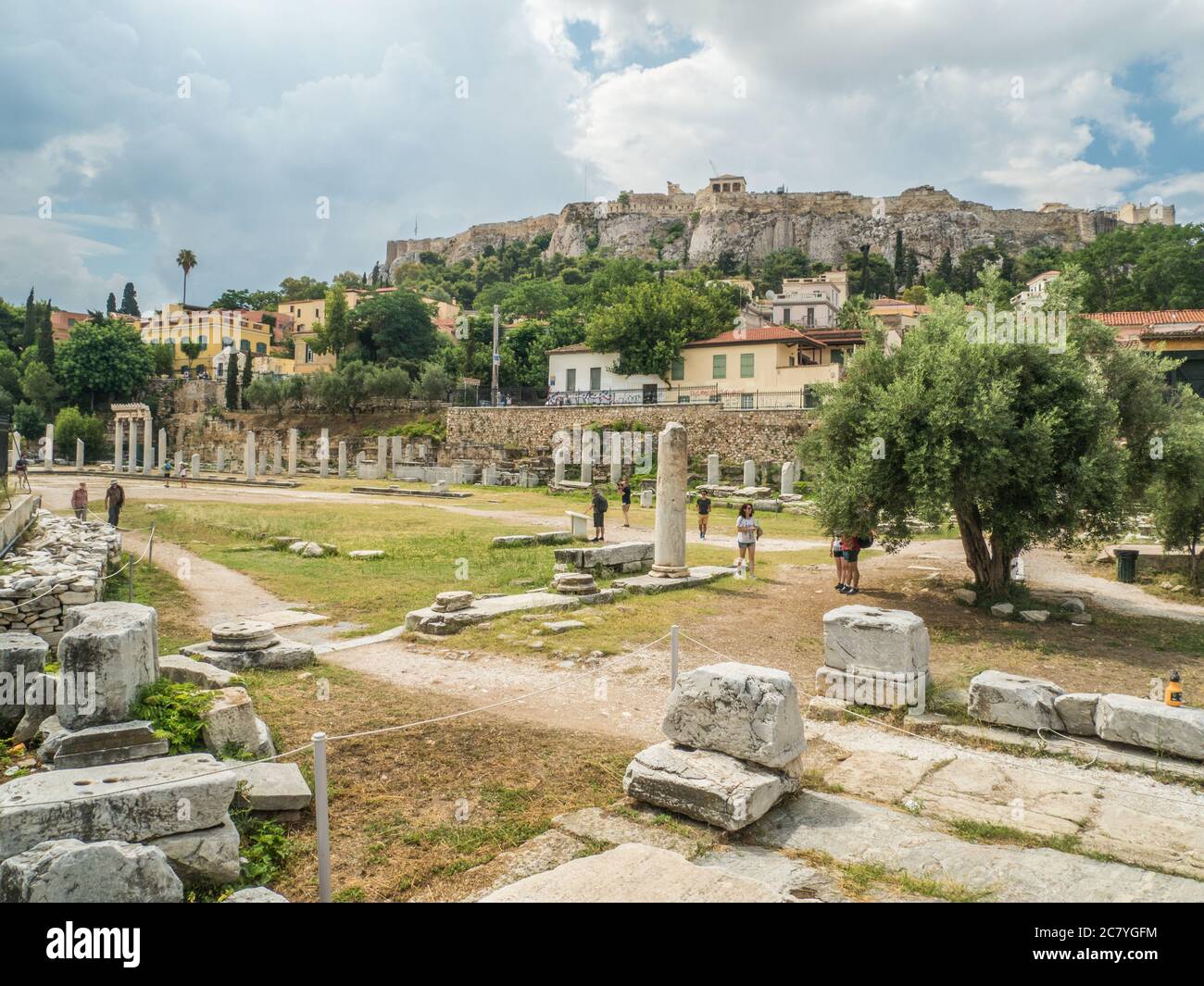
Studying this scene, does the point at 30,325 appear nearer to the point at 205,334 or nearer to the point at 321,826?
the point at 205,334

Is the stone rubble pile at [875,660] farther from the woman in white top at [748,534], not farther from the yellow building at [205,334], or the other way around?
the yellow building at [205,334]

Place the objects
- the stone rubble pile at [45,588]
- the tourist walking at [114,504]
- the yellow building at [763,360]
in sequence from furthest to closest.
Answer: the yellow building at [763,360], the tourist walking at [114,504], the stone rubble pile at [45,588]

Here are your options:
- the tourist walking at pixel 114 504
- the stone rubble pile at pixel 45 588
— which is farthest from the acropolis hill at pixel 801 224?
the stone rubble pile at pixel 45 588

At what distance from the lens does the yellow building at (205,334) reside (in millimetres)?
85125

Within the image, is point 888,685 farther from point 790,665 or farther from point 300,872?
point 300,872

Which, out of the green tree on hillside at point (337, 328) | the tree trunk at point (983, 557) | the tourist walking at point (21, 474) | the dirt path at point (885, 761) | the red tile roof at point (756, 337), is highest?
the green tree on hillside at point (337, 328)

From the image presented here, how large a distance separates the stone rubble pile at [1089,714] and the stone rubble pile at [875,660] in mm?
689

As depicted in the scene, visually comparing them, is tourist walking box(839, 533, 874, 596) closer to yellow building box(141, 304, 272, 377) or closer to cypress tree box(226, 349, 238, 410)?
cypress tree box(226, 349, 238, 410)

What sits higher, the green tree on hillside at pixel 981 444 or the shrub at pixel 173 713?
the green tree on hillside at pixel 981 444

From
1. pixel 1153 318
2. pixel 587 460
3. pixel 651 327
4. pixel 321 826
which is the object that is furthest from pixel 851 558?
pixel 1153 318

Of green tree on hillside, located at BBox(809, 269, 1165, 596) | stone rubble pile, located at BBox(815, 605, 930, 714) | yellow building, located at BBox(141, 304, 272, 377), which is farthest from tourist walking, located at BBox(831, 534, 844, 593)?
yellow building, located at BBox(141, 304, 272, 377)

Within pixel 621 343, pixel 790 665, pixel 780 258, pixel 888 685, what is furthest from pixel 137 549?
pixel 780 258
